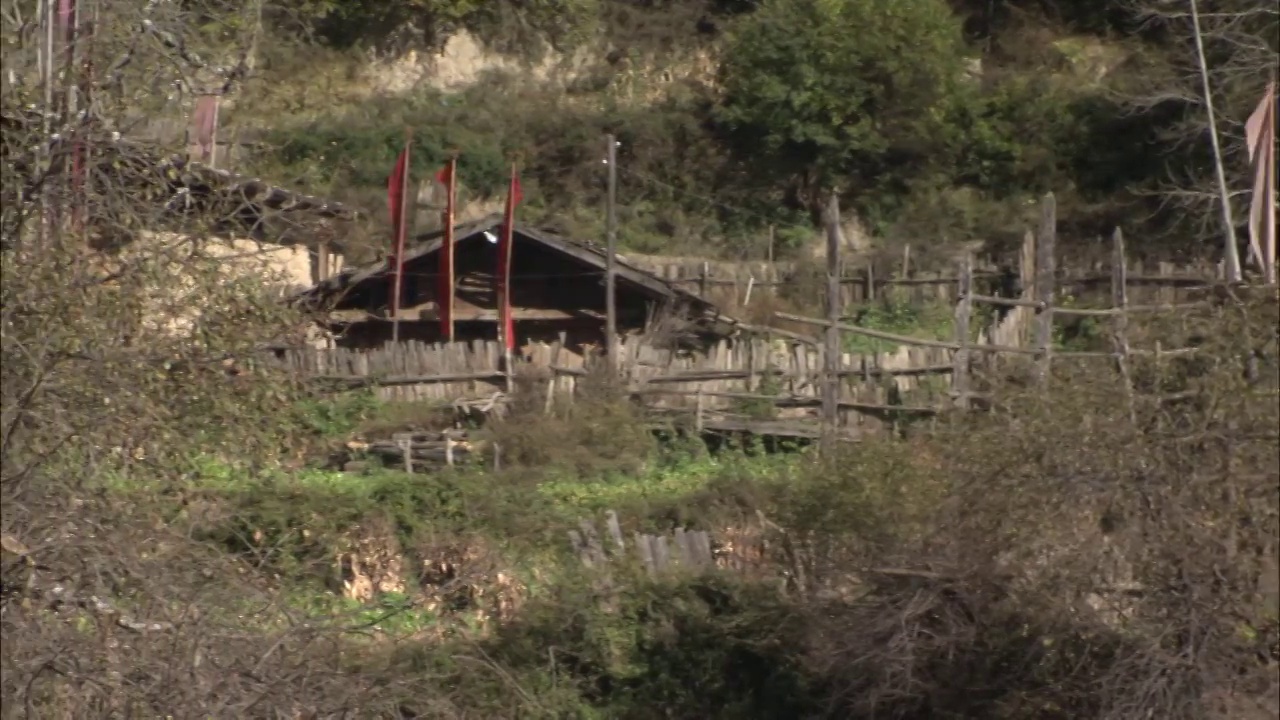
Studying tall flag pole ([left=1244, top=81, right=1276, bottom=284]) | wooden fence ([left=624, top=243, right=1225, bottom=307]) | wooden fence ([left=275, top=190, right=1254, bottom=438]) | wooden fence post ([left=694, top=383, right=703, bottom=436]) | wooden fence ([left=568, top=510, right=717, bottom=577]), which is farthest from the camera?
wooden fence ([left=624, top=243, right=1225, bottom=307])

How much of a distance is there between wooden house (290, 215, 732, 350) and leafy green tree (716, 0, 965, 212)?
111 inches

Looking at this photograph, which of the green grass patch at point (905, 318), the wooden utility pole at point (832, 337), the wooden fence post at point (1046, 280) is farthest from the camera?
the green grass patch at point (905, 318)

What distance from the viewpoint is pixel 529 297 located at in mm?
22234

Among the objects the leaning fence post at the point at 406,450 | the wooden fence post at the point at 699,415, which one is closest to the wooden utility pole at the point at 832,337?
the wooden fence post at the point at 699,415

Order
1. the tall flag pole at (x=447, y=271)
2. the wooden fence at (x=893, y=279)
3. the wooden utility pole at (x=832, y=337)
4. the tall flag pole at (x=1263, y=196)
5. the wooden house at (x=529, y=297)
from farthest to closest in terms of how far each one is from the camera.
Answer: the wooden fence at (x=893, y=279), the wooden house at (x=529, y=297), the tall flag pole at (x=447, y=271), the wooden utility pole at (x=832, y=337), the tall flag pole at (x=1263, y=196)

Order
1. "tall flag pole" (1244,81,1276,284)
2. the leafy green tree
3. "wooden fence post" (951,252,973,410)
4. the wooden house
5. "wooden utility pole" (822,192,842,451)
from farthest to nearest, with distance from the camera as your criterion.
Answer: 1. the wooden house
2. the leafy green tree
3. "wooden utility pole" (822,192,842,451)
4. "wooden fence post" (951,252,973,410)
5. "tall flag pole" (1244,81,1276,284)

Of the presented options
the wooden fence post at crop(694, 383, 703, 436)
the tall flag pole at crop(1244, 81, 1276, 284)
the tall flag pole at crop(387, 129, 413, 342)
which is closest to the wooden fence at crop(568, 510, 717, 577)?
the tall flag pole at crop(1244, 81, 1276, 284)

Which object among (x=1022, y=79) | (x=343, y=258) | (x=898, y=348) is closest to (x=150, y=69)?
(x=343, y=258)

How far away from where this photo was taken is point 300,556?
13.4 metres

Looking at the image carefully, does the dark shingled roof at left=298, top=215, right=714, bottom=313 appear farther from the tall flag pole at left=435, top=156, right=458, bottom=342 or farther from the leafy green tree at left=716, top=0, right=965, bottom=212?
the leafy green tree at left=716, top=0, right=965, bottom=212

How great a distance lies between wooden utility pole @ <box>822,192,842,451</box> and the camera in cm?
1867

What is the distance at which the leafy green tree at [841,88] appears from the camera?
2003 cm

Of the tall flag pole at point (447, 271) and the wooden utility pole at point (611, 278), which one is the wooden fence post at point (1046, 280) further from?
the tall flag pole at point (447, 271)

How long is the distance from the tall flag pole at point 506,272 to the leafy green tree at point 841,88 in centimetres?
321
